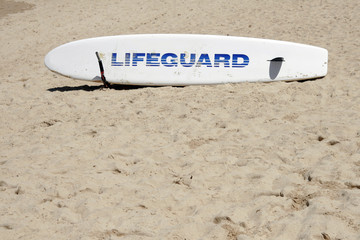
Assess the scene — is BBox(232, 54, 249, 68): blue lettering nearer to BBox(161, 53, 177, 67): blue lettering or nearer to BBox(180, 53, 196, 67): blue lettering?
BBox(180, 53, 196, 67): blue lettering

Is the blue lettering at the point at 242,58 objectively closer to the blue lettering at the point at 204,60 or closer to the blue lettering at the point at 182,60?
the blue lettering at the point at 182,60

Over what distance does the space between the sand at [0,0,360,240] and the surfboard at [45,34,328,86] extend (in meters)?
0.17

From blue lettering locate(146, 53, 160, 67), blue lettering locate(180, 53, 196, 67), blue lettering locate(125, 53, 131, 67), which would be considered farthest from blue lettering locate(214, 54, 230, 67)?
blue lettering locate(125, 53, 131, 67)

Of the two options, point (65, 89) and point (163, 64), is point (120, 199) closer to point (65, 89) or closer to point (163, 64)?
point (163, 64)

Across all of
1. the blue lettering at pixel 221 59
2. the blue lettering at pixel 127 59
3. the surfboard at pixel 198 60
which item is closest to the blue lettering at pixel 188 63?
the surfboard at pixel 198 60

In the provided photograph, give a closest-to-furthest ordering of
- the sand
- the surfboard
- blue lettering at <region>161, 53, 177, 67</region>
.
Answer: the sand, the surfboard, blue lettering at <region>161, 53, 177, 67</region>

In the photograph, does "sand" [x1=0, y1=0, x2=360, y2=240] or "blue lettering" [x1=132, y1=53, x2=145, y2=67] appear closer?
"sand" [x1=0, y1=0, x2=360, y2=240]

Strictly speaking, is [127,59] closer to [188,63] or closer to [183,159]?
[188,63]

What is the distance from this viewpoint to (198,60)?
494 cm

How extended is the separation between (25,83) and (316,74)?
3582 millimetres

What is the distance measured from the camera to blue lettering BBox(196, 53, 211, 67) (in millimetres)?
4910

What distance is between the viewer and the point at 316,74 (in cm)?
481

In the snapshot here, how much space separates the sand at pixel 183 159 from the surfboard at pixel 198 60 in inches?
6.8

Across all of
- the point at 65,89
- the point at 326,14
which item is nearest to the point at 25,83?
the point at 65,89
